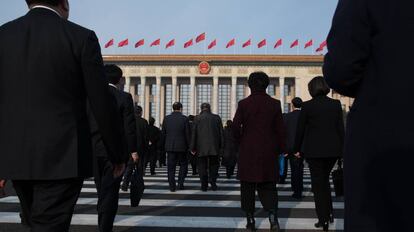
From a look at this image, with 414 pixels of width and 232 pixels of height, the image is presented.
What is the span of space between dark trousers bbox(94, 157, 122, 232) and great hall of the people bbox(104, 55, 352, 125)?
50768 mm

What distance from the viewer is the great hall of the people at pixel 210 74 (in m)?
58.1

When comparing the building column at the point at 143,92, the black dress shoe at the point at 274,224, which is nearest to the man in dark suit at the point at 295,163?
the black dress shoe at the point at 274,224

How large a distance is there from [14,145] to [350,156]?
1683mm

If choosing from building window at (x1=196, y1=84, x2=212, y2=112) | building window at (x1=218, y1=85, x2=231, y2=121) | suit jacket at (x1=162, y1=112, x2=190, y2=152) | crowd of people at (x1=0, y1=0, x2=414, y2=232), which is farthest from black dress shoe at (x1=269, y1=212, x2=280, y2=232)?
building window at (x1=196, y1=84, x2=212, y2=112)

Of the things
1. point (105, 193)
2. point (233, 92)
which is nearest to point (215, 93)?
point (233, 92)

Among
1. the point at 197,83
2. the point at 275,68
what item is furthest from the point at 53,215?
the point at 197,83

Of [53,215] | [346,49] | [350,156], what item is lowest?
[53,215]

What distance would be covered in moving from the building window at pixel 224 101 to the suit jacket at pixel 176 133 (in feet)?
190

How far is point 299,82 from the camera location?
58.7m

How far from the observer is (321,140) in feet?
17.9

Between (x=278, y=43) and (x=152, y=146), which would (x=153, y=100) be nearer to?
(x=278, y=43)

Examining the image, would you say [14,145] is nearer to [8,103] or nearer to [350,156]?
[8,103]

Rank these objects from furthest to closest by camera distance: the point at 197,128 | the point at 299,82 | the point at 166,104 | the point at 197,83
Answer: the point at 166,104
the point at 197,83
the point at 299,82
the point at 197,128

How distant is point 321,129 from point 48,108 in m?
3.90
